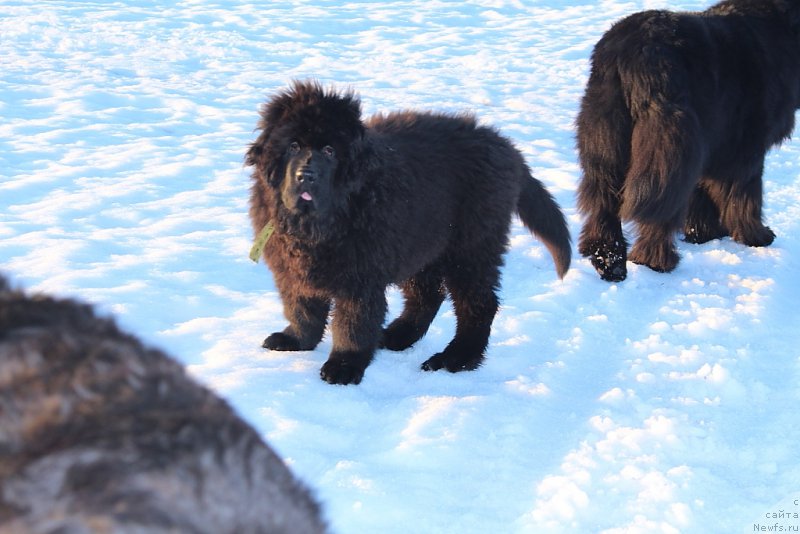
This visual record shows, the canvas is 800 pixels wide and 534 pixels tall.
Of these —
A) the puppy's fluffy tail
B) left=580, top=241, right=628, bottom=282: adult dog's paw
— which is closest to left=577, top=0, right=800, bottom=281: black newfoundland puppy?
left=580, top=241, right=628, bottom=282: adult dog's paw

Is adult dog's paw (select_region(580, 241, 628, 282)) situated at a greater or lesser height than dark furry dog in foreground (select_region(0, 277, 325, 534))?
lesser

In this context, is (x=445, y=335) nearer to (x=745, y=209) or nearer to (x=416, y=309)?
(x=416, y=309)

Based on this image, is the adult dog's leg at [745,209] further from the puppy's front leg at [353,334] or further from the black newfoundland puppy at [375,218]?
the puppy's front leg at [353,334]

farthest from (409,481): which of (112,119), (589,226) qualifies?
(112,119)

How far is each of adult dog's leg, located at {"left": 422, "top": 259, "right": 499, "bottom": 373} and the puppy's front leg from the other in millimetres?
433

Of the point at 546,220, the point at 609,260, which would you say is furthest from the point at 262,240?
the point at 609,260

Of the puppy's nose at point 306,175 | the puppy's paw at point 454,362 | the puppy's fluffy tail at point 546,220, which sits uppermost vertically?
the puppy's nose at point 306,175

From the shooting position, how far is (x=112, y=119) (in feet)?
24.6

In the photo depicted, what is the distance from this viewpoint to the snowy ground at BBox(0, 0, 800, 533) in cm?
315

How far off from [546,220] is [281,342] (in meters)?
1.61

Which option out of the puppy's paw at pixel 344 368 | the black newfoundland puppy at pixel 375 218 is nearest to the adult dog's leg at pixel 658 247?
the black newfoundland puppy at pixel 375 218

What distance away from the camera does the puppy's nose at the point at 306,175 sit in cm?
369

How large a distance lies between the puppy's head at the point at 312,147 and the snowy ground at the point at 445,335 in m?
0.82

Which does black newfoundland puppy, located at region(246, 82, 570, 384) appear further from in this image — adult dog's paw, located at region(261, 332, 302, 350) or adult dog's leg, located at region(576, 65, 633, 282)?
adult dog's leg, located at region(576, 65, 633, 282)
